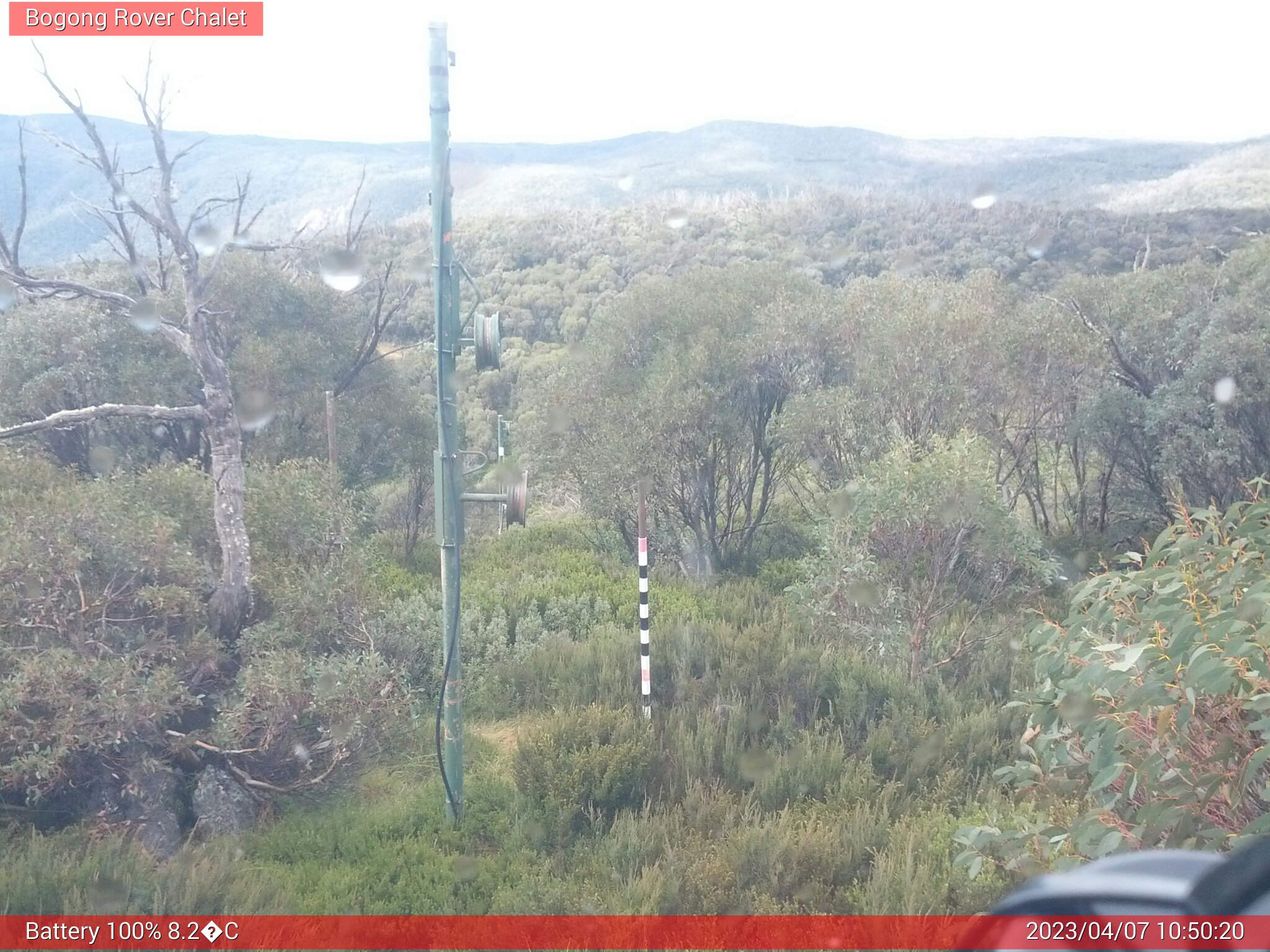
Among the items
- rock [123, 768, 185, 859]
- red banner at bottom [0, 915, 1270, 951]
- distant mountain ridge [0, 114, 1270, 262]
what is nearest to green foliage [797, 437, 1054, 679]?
red banner at bottom [0, 915, 1270, 951]

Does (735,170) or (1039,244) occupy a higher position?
(735,170)

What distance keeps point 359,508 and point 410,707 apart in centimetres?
549

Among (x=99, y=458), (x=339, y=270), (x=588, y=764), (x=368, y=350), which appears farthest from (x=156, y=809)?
(x=339, y=270)

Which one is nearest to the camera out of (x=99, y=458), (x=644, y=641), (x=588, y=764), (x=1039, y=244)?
(x=588, y=764)

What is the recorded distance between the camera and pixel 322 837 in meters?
5.89

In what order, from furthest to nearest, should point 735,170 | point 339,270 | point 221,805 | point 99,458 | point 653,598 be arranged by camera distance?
point 735,170, point 339,270, point 99,458, point 653,598, point 221,805

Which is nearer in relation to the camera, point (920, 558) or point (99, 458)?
point (920, 558)

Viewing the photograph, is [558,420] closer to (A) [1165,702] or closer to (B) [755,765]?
(B) [755,765]

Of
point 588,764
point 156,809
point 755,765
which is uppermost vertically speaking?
point 588,764

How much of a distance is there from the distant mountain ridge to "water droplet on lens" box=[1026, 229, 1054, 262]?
6828mm

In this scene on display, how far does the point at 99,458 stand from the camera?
40.7ft

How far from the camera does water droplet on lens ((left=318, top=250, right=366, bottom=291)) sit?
43.6ft

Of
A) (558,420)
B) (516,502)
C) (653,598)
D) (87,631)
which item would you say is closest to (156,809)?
(87,631)

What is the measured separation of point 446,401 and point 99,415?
93.1 inches
